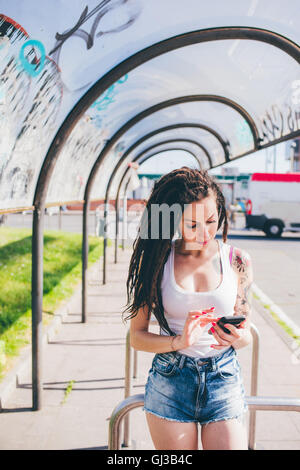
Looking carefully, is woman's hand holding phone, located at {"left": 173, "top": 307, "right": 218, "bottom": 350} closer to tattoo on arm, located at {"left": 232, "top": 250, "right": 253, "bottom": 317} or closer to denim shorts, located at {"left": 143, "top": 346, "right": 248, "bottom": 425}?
denim shorts, located at {"left": 143, "top": 346, "right": 248, "bottom": 425}

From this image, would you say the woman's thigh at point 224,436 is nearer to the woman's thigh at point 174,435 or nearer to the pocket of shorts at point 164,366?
the woman's thigh at point 174,435

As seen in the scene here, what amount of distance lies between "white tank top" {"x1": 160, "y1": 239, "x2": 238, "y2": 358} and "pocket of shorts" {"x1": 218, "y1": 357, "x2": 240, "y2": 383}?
0.06m

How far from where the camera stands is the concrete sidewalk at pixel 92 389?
3.28m

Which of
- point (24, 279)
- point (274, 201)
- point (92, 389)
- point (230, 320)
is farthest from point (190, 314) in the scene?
point (274, 201)

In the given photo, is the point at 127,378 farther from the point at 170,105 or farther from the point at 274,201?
the point at 274,201

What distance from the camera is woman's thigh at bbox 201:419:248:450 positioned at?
173 cm

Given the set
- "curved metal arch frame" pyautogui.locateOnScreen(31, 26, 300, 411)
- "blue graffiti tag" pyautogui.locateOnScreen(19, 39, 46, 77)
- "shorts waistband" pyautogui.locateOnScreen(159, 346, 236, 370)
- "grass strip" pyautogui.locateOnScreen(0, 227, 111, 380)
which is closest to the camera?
"shorts waistband" pyautogui.locateOnScreen(159, 346, 236, 370)

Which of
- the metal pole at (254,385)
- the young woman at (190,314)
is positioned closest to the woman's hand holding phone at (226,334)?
the young woman at (190,314)

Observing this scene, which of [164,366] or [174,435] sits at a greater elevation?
[164,366]

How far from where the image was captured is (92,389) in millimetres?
4121

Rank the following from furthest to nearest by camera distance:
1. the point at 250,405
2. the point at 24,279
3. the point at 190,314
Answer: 1. the point at 24,279
2. the point at 250,405
3. the point at 190,314

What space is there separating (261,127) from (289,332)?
2648 mm

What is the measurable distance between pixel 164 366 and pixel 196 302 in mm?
291

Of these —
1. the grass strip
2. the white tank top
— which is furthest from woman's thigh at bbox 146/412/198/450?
the grass strip
